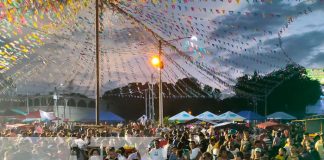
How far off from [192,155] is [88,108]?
78.1 meters

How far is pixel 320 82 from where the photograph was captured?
81.2 m

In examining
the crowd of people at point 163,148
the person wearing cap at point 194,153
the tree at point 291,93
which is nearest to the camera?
the crowd of people at point 163,148

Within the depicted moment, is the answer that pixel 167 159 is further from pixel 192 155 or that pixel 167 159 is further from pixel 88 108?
pixel 88 108

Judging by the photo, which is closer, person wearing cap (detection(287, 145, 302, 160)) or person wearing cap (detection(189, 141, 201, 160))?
person wearing cap (detection(287, 145, 302, 160))

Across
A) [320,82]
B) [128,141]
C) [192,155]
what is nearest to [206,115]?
[128,141]

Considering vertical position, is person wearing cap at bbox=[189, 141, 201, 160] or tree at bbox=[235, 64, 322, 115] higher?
tree at bbox=[235, 64, 322, 115]

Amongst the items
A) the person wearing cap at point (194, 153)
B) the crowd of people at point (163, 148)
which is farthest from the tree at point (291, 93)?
the person wearing cap at point (194, 153)

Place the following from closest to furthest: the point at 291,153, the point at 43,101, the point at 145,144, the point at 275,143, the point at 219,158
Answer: the point at 219,158
the point at 291,153
the point at 275,143
the point at 145,144
the point at 43,101

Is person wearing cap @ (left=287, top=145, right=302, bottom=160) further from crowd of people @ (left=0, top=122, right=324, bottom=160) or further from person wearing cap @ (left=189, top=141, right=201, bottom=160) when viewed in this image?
person wearing cap @ (left=189, top=141, right=201, bottom=160)

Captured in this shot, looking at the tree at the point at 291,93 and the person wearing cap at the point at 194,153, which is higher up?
the tree at the point at 291,93

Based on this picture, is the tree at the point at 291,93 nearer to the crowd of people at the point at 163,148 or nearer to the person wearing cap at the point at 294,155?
the crowd of people at the point at 163,148

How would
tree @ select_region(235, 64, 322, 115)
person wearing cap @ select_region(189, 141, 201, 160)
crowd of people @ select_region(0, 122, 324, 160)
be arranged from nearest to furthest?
crowd of people @ select_region(0, 122, 324, 160), person wearing cap @ select_region(189, 141, 201, 160), tree @ select_region(235, 64, 322, 115)

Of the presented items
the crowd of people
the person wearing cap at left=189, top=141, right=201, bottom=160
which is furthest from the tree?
the person wearing cap at left=189, top=141, right=201, bottom=160

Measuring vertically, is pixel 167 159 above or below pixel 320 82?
below
